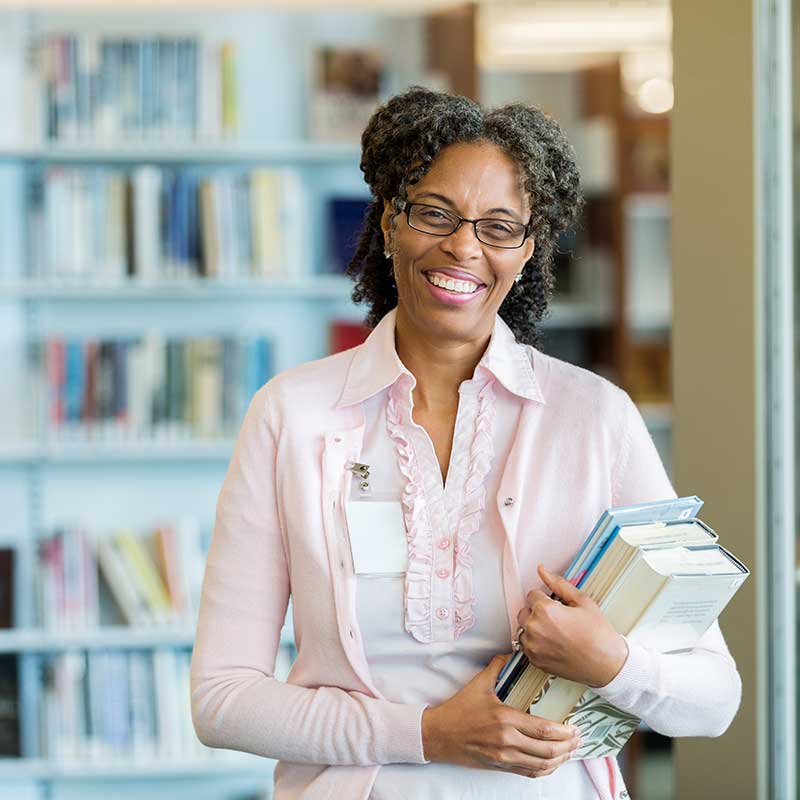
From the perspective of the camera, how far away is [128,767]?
3.77 meters

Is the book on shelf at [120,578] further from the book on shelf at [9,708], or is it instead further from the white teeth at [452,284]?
the white teeth at [452,284]

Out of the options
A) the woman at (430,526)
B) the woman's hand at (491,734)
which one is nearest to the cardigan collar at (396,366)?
the woman at (430,526)

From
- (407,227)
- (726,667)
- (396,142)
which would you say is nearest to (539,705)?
(726,667)

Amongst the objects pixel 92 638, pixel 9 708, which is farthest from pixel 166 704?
pixel 9 708

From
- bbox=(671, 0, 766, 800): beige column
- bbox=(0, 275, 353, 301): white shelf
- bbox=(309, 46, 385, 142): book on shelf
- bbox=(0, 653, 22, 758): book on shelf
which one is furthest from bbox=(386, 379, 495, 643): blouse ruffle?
bbox=(0, 653, 22, 758): book on shelf

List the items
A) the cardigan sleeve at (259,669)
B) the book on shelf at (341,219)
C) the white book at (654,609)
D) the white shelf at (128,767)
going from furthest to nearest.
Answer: the book on shelf at (341,219) → the white shelf at (128,767) → the cardigan sleeve at (259,669) → the white book at (654,609)

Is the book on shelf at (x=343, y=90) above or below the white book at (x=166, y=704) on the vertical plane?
above

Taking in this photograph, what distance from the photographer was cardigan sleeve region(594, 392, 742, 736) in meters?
1.45

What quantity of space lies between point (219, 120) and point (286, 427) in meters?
2.42

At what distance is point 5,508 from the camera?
156 inches

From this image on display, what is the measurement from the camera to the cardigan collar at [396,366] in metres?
1.61

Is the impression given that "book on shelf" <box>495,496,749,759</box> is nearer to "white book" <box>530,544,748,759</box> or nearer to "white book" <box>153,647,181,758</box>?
"white book" <box>530,544,748,759</box>

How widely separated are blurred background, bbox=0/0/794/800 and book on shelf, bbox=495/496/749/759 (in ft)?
8.01

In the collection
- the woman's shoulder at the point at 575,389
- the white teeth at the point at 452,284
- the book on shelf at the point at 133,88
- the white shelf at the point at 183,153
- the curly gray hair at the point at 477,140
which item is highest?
the book on shelf at the point at 133,88
